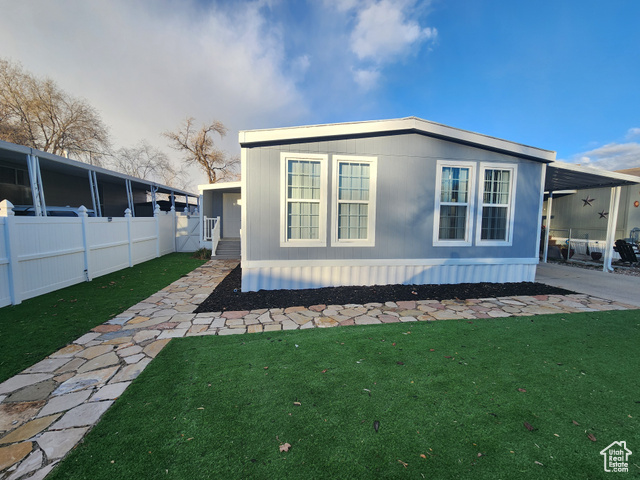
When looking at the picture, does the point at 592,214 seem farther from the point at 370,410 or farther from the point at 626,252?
the point at 370,410

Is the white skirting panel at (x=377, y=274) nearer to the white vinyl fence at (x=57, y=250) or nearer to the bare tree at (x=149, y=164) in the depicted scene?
the white vinyl fence at (x=57, y=250)

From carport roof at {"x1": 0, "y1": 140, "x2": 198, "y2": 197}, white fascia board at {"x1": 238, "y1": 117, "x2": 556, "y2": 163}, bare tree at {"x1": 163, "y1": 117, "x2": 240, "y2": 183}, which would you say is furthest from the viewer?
bare tree at {"x1": 163, "y1": 117, "x2": 240, "y2": 183}

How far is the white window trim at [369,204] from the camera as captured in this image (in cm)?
531

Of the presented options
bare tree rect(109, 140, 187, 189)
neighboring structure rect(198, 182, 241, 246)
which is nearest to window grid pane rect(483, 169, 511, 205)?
neighboring structure rect(198, 182, 241, 246)

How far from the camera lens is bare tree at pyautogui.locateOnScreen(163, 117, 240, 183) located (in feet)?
73.4

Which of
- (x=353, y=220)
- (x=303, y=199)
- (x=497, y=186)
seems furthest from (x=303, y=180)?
(x=497, y=186)

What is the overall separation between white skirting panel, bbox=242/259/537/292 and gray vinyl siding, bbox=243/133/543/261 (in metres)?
0.25

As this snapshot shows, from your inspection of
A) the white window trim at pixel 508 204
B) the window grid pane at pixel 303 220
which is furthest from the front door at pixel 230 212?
the white window trim at pixel 508 204

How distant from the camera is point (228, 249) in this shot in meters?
10.7

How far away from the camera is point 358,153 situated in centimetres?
534

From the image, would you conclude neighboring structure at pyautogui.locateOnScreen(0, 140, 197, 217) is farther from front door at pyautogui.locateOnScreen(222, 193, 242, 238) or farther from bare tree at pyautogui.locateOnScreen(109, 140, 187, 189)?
bare tree at pyautogui.locateOnScreen(109, 140, 187, 189)

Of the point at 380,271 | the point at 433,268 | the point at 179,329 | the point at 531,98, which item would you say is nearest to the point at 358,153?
the point at 380,271

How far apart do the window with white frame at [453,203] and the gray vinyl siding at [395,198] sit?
0.46 feet

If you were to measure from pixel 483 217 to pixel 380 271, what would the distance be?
284 cm
